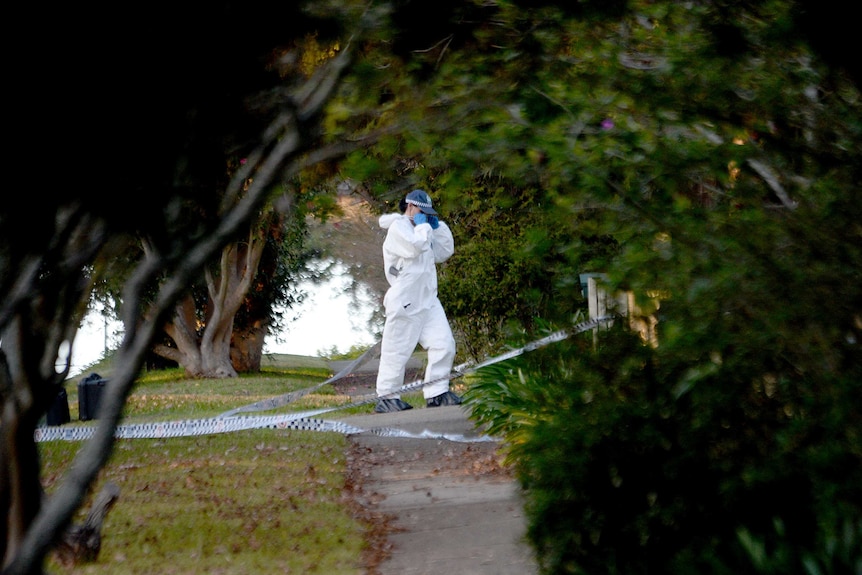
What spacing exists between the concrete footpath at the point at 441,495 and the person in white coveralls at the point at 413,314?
20.3 inches

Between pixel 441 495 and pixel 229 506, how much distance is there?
1.52 meters

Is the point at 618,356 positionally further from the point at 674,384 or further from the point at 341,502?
the point at 341,502

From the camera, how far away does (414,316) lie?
43.3ft

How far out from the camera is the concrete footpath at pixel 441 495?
6.29m

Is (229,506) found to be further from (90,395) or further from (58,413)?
(90,395)

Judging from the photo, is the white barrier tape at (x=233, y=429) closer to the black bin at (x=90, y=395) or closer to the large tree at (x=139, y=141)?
Result: the black bin at (x=90, y=395)

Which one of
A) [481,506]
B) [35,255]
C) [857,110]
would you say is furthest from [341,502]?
[35,255]

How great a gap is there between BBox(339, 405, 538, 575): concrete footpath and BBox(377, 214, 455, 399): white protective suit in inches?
21.9

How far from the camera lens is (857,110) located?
4621 millimetres

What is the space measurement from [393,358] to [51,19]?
10.6 metres

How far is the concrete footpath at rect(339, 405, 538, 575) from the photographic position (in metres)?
6.29

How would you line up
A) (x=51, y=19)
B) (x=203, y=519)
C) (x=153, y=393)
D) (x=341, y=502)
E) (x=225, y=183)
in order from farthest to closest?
(x=153, y=393)
(x=341, y=502)
(x=203, y=519)
(x=225, y=183)
(x=51, y=19)

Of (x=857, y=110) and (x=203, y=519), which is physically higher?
(x=857, y=110)

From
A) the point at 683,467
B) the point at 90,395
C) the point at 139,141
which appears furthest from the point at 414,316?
the point at 139,141
